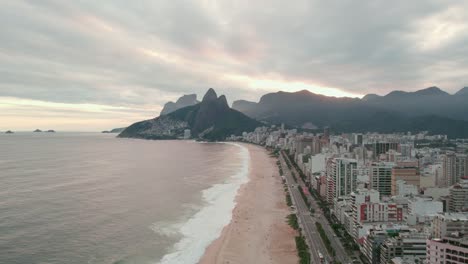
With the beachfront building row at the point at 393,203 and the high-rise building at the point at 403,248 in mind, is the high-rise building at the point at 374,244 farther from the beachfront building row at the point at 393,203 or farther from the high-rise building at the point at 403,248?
the high-rise building at the point at 403,248

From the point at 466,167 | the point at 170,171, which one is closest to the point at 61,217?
the point at 170,171

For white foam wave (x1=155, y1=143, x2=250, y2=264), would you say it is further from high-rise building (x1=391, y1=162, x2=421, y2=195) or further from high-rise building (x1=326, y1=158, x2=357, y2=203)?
high-rise building (x1=391, y1=162, x2=421, y2=195)

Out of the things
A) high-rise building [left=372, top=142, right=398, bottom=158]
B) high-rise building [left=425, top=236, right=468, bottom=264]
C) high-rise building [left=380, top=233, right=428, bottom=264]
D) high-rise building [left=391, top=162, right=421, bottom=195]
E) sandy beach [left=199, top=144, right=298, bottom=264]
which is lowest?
sandy beach [left=199, top=144, right=298, bottom=264]

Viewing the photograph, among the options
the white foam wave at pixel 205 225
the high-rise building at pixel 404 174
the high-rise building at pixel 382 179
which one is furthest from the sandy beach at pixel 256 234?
the high-rise building at pixel 404 174

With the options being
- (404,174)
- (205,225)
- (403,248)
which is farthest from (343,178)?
(403,248)

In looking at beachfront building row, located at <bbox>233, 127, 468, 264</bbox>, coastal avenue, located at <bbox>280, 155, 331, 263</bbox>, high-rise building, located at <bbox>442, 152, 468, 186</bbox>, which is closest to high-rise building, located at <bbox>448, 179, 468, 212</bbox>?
beachfront building row, located at <bbox>233, 127, 468, 264</bbox>

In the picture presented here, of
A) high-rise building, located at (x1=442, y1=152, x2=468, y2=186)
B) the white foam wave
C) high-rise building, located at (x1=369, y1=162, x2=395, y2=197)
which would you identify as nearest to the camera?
the white foam wave

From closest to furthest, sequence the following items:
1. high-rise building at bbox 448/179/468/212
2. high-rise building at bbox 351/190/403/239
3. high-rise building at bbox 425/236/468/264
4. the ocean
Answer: high-rise building at bbox 425/236/468/264 → the ocean → high-rise building at bbox 351/190/403/239 → high-rise building at bbox 448/179/468/212
